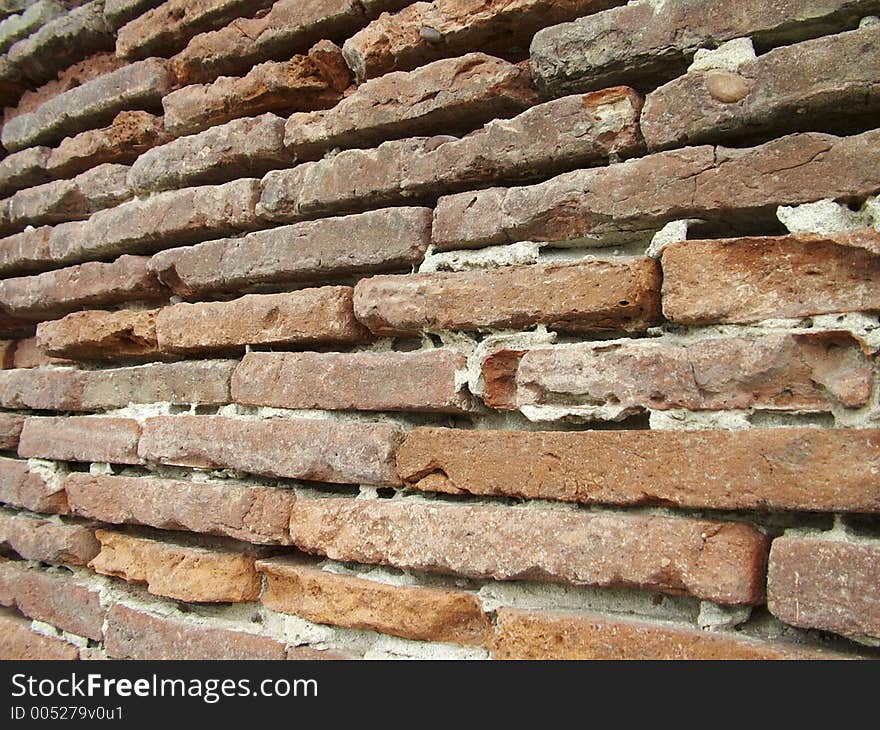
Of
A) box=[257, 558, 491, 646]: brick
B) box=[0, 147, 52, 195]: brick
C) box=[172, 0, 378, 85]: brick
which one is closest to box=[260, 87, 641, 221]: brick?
box=[172, 0, 378, 85]: brick

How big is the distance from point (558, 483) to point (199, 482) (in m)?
0.82

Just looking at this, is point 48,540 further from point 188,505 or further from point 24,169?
point 24,169

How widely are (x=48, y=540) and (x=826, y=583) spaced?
5.61 feet

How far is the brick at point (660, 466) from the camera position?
0.94 meters

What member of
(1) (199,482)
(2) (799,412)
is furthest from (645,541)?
(1) (199,482)

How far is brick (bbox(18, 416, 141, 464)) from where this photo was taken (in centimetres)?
167

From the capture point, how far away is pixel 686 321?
107 centimetres

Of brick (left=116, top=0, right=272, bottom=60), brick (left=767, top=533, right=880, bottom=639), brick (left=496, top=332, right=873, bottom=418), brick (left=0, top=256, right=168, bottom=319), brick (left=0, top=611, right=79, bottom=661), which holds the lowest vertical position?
brick (left=0, top=611, right=79, bottom=661)

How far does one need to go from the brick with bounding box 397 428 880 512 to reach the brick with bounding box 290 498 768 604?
4 centimetres

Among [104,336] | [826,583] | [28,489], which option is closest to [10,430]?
[28,489]

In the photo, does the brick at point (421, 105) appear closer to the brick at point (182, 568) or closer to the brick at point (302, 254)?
the brick at point (302, 254)

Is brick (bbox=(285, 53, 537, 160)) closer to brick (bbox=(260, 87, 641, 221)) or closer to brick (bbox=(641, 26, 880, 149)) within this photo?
brick (bbox=(260, 87, 641, 221))

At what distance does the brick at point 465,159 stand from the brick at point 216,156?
8cm

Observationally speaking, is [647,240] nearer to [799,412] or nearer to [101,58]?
[799,412]
